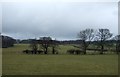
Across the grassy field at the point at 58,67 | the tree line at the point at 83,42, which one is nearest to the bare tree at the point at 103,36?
the tree line at the point at 83,42

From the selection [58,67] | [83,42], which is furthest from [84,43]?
[58,67]

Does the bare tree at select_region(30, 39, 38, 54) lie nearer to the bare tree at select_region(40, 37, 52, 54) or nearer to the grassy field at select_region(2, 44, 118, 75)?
the bare tree at select_region(40, 37, 52, 54)

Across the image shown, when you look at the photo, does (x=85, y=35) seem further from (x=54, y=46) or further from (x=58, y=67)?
(x=58, y=67)

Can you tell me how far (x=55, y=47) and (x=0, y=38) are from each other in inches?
1001

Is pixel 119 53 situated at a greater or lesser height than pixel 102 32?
lesser

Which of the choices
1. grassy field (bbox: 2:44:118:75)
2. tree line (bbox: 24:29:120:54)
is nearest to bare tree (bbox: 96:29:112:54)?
tree line (bbox: 24:29:120:54)

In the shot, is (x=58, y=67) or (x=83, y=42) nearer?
(x=58, y=67)

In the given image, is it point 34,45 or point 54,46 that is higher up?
point 34,45

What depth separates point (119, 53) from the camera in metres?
61.9

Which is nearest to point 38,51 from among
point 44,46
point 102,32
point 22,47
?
point 44,46

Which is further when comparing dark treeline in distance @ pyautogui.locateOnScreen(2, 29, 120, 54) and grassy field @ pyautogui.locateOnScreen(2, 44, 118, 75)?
dark treeline in distance @ pyautogui.locateOnScreen(2, 29, 120, 54)

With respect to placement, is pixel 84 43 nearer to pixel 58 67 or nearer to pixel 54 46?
pixel 54 46

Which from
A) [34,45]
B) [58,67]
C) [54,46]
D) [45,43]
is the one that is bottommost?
[58,67]

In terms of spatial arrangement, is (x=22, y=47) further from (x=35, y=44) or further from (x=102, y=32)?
(x=102, y=32)
